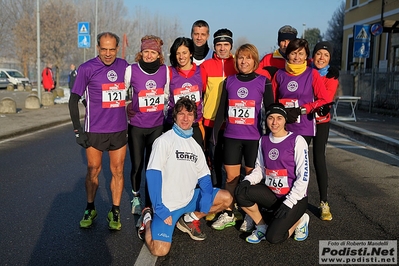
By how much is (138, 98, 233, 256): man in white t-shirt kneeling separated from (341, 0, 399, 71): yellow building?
16.7m

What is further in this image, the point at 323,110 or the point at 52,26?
the point at 52,26

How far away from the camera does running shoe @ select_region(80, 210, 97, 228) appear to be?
15.1 ft

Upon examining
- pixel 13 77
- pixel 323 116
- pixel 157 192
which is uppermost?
pixel 13 77

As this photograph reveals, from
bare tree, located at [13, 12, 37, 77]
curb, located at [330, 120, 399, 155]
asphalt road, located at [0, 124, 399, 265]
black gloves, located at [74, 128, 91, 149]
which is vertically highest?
bare tree, located at [13, 12, 37, 77]

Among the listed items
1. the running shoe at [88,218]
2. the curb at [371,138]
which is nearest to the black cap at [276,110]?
the running shoe at [88,218]

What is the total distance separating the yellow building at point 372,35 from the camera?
77.0 ft

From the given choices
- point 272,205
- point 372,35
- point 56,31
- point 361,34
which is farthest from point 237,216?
point 56,31

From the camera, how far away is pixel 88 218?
4699mm

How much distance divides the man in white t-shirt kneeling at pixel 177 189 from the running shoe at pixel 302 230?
2.56ft

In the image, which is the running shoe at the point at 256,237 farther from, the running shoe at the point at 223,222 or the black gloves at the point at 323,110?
the black gloves at the point at 323,110

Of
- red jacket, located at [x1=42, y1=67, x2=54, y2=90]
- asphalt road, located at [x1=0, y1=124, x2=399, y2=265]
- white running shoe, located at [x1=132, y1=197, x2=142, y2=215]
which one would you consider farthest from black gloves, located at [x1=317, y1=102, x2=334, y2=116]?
red jacket, located at [x1=42, y1=67, x2=54, y2=90]

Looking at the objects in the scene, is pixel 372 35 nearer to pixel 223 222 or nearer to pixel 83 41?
pixel 83 41

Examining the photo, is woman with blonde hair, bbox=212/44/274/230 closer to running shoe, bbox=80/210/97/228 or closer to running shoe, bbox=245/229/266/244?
running shoe, bbox=245/229/266/244

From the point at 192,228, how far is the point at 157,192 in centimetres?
67
